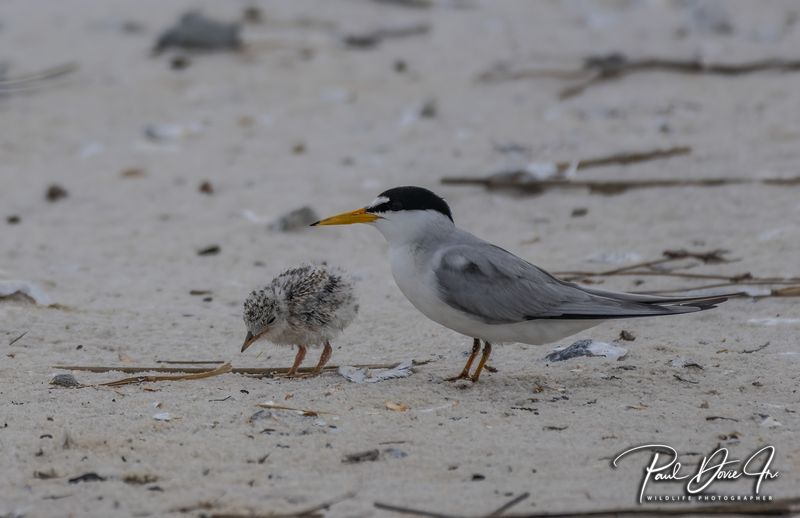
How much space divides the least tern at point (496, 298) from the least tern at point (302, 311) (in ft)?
0.99

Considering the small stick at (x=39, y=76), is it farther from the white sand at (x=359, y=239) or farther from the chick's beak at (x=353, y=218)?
the chick's beak at (x=353, y=218)

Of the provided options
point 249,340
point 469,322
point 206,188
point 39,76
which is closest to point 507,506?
point 469,322

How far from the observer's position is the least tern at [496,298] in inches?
180

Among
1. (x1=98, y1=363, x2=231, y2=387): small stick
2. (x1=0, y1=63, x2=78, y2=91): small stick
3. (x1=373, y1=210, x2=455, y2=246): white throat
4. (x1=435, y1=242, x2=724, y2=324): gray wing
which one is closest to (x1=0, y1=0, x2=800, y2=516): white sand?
(x1=98, y1=363, x2=231, y2=387): small stick

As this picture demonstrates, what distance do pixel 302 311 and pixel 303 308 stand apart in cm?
1

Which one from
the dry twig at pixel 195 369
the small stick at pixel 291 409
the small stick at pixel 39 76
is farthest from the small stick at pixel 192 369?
the small stick at pixel 39 76

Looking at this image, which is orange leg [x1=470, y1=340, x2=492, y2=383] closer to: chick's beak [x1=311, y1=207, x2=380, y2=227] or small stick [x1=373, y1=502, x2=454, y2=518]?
chick's beak [x1=311, y1=207, x2=380, y2=227]

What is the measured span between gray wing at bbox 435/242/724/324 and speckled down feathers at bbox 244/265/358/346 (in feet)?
1.67

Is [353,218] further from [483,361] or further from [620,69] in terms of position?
[620,69]

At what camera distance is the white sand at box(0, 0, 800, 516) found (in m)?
3.74

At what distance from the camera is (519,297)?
4629 millimetres

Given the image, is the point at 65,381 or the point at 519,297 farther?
the point at 519,297

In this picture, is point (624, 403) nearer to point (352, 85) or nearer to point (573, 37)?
point (352, 85)

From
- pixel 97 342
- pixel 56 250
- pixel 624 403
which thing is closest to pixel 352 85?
pixel 56 250
